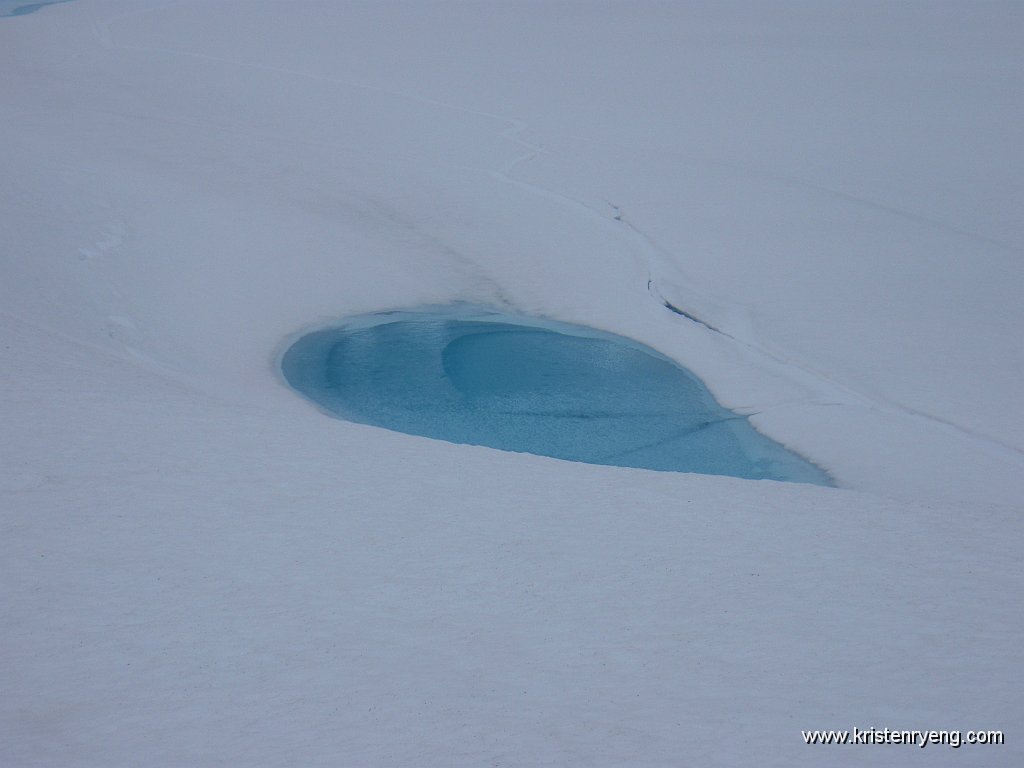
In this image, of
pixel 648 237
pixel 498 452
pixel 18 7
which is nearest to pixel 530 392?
pixel 498 452

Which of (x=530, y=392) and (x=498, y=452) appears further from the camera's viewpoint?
(x=530, y=392)

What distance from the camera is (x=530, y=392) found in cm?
742

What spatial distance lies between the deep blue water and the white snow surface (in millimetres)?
288

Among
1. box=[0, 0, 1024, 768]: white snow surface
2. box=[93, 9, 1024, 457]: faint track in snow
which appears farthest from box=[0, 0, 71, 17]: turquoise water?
box=[0, 0, 1024, 768]: white snow surface

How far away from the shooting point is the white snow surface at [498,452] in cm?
300

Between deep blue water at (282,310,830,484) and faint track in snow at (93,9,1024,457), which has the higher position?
faint track in snow at (93,9,1024,457)

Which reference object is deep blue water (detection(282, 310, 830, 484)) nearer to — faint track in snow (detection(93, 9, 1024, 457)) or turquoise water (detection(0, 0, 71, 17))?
faint track in snow (detection(93, 9, 1024, 457))

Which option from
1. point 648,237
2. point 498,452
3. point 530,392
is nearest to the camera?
point 498,452

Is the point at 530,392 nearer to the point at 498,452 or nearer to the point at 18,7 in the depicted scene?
the point at 498,452

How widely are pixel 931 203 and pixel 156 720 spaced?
10583mm

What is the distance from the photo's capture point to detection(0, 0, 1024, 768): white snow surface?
9.84ft

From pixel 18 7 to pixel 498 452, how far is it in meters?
35.6

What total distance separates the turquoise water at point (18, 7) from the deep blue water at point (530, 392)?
28724mm

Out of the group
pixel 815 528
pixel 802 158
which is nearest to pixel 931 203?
pixel 802 158
